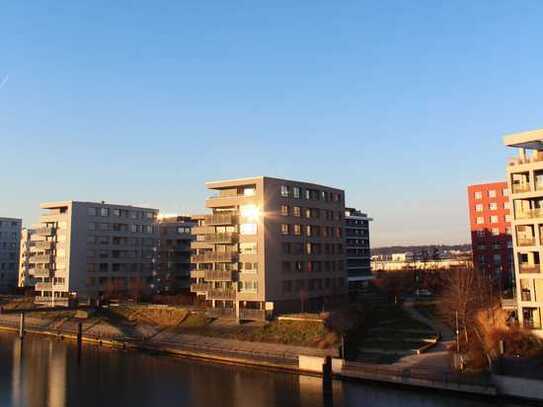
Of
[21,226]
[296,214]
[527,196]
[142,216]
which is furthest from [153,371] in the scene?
[21,226]

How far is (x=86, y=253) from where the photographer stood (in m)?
115

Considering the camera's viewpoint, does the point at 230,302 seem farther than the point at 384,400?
Yes

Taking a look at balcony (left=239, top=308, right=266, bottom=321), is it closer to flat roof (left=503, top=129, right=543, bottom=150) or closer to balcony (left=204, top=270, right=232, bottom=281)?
balcony (left=204, top=270, right=232, bottom=281)

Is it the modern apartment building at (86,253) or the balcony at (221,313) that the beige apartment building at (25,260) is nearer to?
the modern apartment building at (86,253)

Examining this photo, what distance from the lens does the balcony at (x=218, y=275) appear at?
8381 centimetres

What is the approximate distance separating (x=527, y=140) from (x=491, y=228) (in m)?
59.9

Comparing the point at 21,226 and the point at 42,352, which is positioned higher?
the point at 21,226

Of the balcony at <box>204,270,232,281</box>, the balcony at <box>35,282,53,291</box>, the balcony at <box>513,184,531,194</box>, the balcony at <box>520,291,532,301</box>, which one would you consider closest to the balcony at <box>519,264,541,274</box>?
the balcony at <box>520,291,532,301</box>

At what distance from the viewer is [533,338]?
54.2m

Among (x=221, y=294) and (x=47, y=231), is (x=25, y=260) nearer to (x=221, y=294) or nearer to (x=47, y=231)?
(x=47, y=231)

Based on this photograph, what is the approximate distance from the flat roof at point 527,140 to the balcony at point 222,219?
4296 centimetres

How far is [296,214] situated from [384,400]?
44229mm

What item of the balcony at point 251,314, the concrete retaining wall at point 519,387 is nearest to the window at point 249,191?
the balcony at point 251,314

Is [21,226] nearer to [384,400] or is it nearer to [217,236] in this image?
[217,236]
